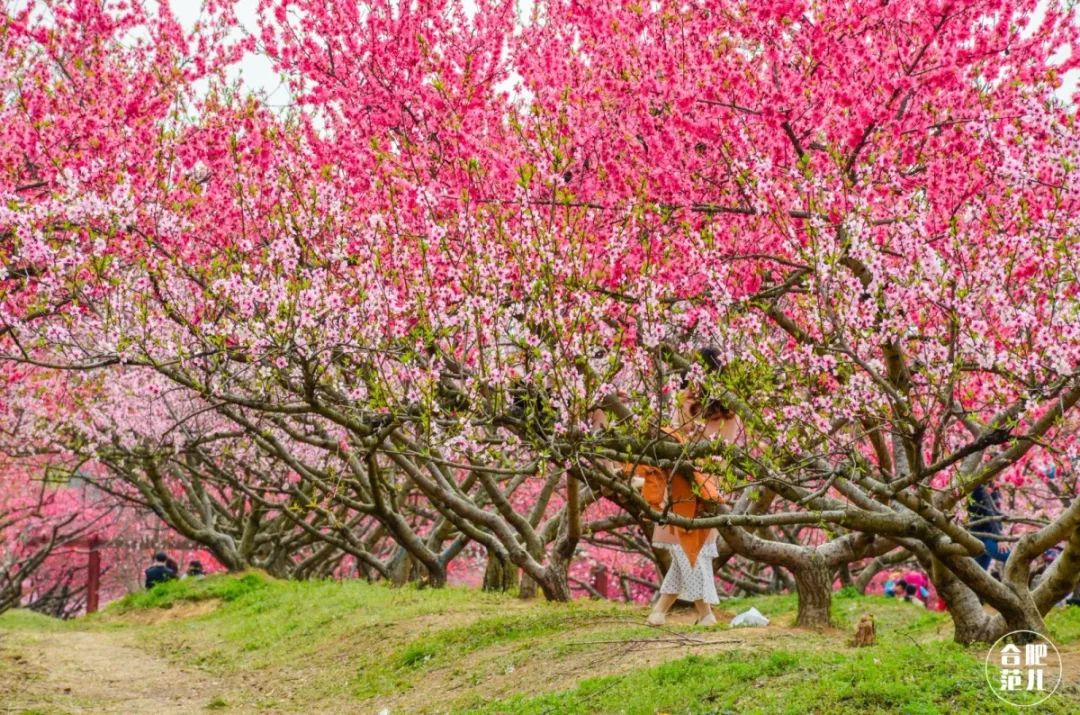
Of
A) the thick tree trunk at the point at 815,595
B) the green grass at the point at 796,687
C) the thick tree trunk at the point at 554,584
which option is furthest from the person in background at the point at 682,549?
the thick tree trunk at the point at 554,584

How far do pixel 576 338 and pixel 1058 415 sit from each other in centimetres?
321

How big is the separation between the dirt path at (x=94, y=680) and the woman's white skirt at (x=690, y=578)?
4577mm

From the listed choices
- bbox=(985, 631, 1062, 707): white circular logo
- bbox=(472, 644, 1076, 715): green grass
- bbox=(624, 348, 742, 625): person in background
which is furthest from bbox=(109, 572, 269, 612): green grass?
bbox=(985, 631, 1062, 707): white circular logo

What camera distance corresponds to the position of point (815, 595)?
9.91 meters

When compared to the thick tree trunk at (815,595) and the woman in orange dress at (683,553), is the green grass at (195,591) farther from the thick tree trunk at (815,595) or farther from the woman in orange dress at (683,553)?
the thick tree trunk at (815,595)

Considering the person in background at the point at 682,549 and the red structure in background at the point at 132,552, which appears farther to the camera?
the red structure in background at the point at 132,552

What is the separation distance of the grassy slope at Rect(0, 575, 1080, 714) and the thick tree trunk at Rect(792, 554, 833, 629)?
0.24 meters

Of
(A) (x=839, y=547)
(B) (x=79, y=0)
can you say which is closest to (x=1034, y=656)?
(A) (x=839, y=547)

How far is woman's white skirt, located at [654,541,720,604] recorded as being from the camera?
9406mm

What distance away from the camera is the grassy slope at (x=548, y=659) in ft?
19.6

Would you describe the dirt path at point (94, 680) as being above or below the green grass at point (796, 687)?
below

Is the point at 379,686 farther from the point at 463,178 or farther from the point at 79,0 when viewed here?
the point at 79,0

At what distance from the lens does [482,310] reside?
705cm

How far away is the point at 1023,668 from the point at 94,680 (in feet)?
32.3
